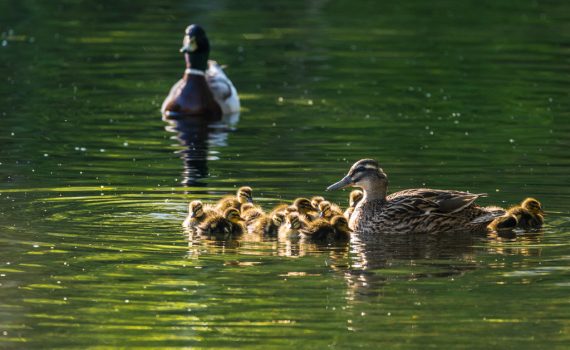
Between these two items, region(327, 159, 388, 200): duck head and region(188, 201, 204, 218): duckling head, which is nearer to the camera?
region(188, 201, 204, 218): duckling head

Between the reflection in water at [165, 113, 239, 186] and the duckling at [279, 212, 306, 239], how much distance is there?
2492mm

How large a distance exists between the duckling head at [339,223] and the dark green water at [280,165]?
21 centimetres

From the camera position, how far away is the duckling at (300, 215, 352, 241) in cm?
1256

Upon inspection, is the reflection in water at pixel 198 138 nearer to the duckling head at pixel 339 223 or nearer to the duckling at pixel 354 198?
the duckling at pixel 354 198

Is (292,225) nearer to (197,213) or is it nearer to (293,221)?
(293,221)

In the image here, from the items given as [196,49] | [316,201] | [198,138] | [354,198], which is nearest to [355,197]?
[354,198]

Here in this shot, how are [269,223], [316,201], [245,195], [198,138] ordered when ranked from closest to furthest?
[269,223] < [316,201] < [245,195] < [198,138]

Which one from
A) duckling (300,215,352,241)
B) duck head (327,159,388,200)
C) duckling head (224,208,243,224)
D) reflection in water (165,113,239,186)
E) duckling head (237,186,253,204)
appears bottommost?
duckling (300,215,352,241)

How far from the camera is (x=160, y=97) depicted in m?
22.4

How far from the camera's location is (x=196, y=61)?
2178 centimetres

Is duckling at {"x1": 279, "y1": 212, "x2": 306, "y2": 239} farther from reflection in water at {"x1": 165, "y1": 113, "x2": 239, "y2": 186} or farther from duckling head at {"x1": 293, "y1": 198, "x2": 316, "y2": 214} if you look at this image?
reflection in water at {"x1": 165, "y1": 113, "x2": 239, "y2": 186}

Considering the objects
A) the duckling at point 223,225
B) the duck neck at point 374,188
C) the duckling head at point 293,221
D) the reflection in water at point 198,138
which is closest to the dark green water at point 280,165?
the reflection in water at point 198,138

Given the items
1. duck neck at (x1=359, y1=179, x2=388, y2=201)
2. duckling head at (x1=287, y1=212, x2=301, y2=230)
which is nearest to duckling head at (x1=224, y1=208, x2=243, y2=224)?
duckling head at (x1=287, y1=212, x2=301, y2=230)

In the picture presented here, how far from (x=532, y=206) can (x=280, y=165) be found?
3.55 meters
